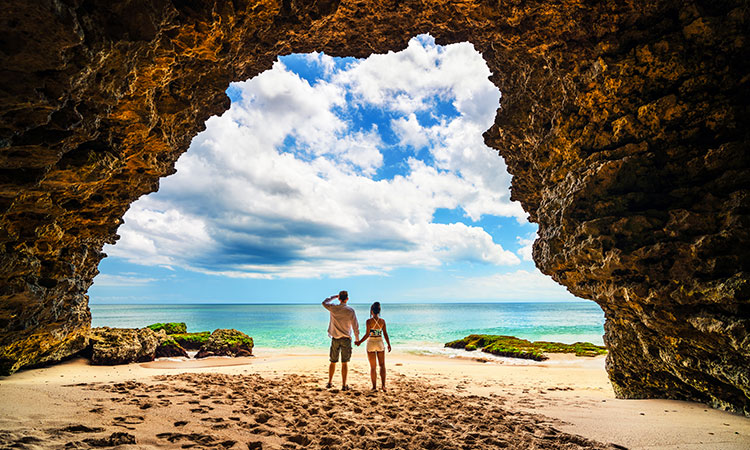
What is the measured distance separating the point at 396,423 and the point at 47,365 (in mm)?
10789

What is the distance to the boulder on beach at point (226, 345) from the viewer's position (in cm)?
1677

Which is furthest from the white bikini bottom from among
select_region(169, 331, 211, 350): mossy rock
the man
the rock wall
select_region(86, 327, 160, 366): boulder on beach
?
select_region(169, 331, 211, 350): mossy rock

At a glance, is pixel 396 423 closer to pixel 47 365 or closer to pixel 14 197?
pixel 14 197

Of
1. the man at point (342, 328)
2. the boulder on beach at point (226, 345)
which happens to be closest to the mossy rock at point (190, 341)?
the boulder on beach at point (226, 345)

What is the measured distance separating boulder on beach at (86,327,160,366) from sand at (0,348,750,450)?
3044mm

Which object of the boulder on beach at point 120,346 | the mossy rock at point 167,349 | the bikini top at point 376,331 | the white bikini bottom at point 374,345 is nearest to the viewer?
the white bikini bottom at point 374,345

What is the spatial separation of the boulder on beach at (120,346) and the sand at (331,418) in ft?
9.99

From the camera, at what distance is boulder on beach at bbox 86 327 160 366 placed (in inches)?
445

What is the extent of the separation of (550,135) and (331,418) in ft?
23.6

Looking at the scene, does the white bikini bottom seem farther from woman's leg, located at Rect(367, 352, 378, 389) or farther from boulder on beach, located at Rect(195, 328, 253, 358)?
boulder on beach, located at Rect(195, 328, 253, 358)

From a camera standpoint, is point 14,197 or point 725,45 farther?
point 725,45

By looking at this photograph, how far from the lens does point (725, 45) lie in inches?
205

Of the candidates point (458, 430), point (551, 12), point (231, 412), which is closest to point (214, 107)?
point (231, 412)

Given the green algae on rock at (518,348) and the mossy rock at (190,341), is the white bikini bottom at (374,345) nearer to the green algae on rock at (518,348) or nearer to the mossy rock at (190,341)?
the green algae on rock at (518,348)
